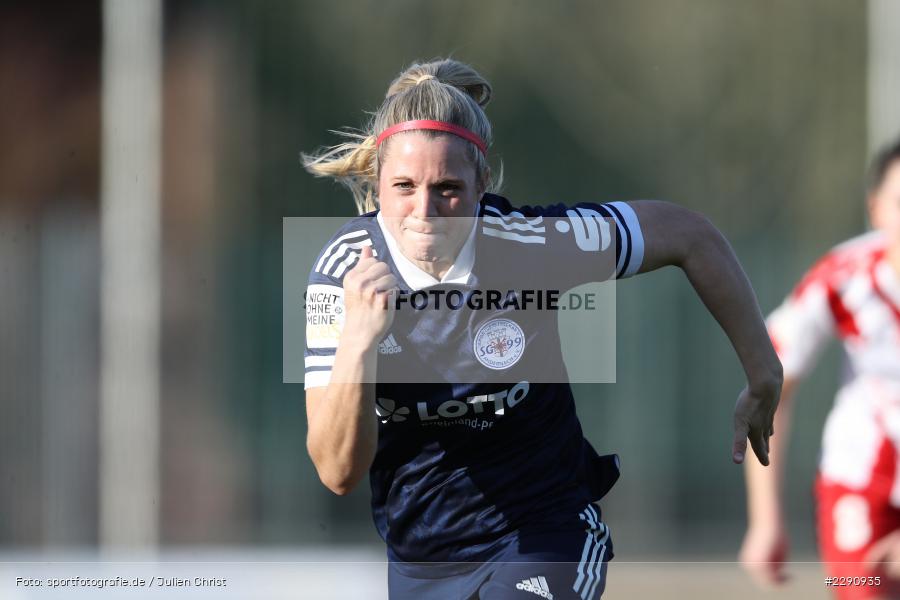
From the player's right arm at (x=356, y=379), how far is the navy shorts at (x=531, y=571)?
467 mm

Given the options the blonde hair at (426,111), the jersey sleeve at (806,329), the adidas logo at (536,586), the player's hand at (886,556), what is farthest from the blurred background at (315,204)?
the adidas logo at (536,586)

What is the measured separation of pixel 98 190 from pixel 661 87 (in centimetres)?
314

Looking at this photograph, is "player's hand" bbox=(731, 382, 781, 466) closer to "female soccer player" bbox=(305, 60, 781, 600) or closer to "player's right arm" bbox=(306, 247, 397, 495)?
"female soccer player" bbox=(305, 60, 781, 600)

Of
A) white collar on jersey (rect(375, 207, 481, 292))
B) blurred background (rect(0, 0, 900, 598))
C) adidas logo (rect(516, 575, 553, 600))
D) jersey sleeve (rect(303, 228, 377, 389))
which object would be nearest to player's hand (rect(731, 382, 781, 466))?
adidas logo (rect(516, 575, 553, 600))

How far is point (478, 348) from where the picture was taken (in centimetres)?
249

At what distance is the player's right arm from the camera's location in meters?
2.16

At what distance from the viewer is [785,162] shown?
242 inches

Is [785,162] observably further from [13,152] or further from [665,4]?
[13,152]

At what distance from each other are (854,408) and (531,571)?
145 centimetres

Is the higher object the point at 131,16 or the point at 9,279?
the point at 131,16

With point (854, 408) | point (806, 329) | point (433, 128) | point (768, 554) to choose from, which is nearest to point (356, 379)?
point (433, 128)

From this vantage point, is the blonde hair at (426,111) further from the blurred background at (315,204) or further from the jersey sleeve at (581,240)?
the blurred background at (315,204)

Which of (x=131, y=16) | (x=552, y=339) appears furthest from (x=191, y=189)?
(x=552, y=339)

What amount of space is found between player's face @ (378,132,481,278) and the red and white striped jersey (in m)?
1.46
